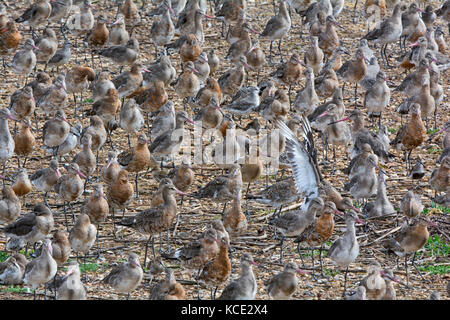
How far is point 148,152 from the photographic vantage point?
14.0 metres

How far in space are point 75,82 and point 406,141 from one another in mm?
5496

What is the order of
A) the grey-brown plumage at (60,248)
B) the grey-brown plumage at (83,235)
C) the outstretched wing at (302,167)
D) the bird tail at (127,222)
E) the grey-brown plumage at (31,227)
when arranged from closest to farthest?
1. the grey-brown plumage at (60,248)
2. the grey-brown plumage at (83,235)
3. the grey-brown plumage at (31,227)
4. the bird tail at (127,222)
5. the outstretched wing at (302,167)

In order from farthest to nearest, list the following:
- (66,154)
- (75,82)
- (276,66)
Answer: (276,66) → (75,82) → (66,154)

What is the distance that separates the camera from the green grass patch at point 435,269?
1170cm

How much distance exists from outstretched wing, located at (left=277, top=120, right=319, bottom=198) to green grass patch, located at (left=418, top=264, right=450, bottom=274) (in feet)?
5.36

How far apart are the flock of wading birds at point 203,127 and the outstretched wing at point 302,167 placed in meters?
0.01

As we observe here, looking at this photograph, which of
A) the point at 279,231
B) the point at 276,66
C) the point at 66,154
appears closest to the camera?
the point at 279,231

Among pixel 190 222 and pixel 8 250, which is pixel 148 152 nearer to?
pixel 190 222

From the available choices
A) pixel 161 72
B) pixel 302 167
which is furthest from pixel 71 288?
pixel 161 72

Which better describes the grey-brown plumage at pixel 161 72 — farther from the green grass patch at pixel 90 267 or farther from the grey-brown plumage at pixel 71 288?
the grey-brown plumage at pixel 71 288

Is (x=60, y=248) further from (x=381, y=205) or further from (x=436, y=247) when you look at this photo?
(x=436, y=247)

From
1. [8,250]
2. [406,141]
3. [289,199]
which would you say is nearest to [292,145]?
[289,199]

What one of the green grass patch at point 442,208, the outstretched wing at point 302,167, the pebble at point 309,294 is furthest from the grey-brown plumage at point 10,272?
the green grass patch at point 442,208

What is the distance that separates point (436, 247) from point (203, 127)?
4602mm
